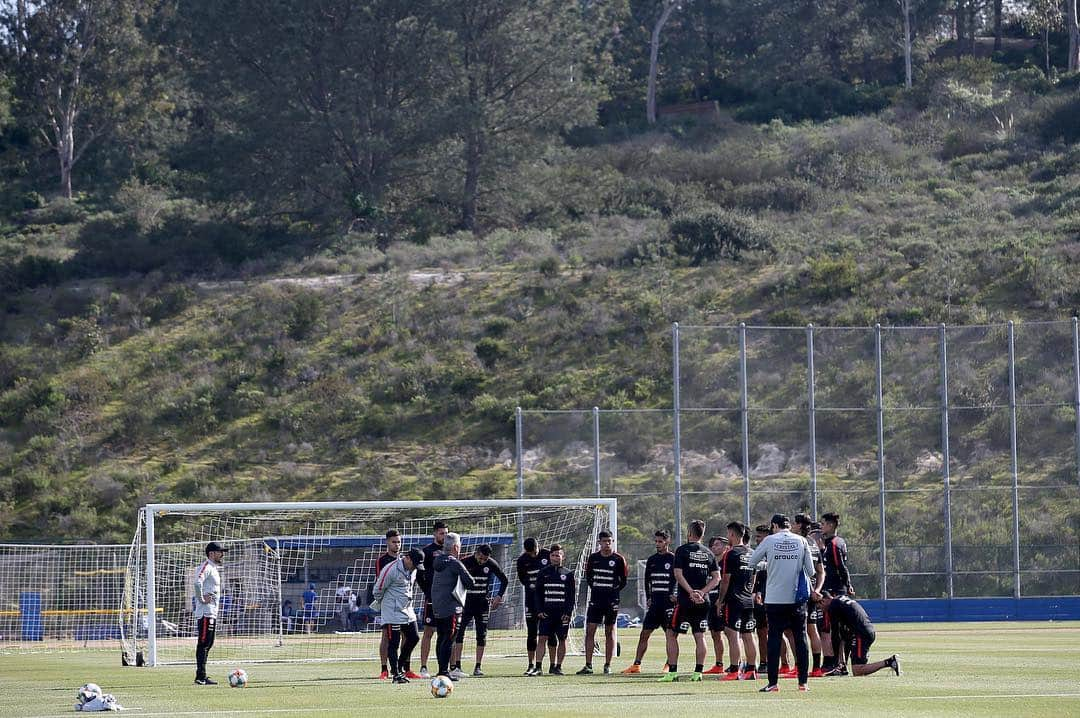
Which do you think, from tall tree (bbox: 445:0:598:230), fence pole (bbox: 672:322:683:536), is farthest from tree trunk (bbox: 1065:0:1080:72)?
fence pole (bbox: 672:322:683:536)

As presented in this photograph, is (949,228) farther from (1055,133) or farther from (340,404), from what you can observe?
(340,404)

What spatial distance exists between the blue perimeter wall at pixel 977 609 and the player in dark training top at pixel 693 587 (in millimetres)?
16112

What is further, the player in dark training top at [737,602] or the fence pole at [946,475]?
the fence pole at [946,475]

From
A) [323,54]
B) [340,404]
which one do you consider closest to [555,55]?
[323,54]

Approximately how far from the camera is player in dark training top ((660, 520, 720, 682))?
1736 cm

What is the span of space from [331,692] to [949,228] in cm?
4922

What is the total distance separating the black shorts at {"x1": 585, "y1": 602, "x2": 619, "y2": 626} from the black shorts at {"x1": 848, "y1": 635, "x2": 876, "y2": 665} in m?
3.09

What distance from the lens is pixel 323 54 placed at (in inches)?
2343

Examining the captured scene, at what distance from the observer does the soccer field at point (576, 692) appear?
1350 centimetres

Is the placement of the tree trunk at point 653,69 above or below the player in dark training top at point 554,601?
above

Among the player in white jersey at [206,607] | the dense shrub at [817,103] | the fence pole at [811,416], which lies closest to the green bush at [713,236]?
the dense shrub at [817,103]

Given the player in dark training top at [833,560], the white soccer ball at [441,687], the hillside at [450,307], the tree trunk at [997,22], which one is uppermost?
the tree trunk at [997,22]

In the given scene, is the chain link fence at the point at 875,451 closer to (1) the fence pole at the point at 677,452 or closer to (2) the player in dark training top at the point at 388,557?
(1) the fence pole at the point at 677,452

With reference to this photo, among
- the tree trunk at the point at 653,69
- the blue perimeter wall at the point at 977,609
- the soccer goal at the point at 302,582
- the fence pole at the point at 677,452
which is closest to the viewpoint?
the soccer goal at the point at 302,582
